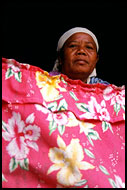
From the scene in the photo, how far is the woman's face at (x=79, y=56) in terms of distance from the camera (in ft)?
5.70

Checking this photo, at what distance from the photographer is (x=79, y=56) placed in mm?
1737

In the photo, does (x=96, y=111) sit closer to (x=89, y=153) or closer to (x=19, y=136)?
(x=89, y=153)

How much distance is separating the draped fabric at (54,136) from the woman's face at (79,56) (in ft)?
1.98

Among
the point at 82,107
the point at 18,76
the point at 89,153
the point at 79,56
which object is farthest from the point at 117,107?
the point at 79,56

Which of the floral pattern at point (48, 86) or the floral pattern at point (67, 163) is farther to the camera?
the floral pattern at point (48, 86)

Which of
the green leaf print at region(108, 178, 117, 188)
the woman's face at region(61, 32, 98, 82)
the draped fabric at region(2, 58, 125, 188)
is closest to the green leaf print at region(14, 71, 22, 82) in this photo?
the draped fabric at region(2, 58, 125, 188)

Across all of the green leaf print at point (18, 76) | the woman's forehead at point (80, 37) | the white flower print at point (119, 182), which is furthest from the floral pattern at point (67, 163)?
the woman's forehead at point (80, 37)

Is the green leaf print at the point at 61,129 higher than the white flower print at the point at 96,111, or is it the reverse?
the white flower print at the point at 96,111

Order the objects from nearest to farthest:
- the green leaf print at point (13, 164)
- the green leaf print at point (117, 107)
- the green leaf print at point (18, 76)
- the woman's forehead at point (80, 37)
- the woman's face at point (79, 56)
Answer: the green leaf print at point (13, 164) < the green leaf print at point (18, 76) < the green leaf print at point (117, 107) < the woman's face at point (79, 56) < the woman's forehead at point (80, 37)

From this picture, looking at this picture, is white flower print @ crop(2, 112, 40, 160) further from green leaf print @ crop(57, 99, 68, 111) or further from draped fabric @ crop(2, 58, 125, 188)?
green leaf print @ crop(57, 99, 68, 111)

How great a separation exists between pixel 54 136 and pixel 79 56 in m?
0.87

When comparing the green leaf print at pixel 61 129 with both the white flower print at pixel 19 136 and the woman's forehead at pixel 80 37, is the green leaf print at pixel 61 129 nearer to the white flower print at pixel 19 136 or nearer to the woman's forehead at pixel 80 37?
the white flower print at pixel 19 136

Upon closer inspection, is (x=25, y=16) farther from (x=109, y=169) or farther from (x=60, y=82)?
(x=109, y=169)

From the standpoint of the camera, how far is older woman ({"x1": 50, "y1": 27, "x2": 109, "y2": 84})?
174cm
